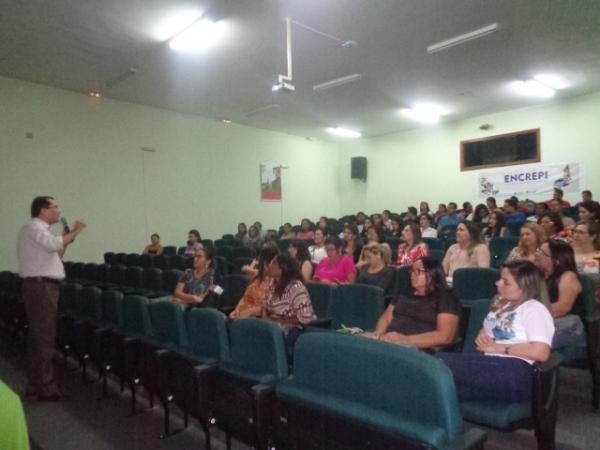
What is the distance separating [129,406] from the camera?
123 inches

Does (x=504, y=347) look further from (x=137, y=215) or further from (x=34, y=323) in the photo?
(x=137, y=215)

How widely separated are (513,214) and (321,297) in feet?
18.3

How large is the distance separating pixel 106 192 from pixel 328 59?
5.30 meters

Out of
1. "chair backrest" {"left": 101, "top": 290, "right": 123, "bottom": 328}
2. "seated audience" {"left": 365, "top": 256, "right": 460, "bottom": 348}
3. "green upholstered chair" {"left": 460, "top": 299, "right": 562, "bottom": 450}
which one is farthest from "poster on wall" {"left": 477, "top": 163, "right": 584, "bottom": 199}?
"chair backrest" {"left": 101, "top": 290, "right": 123, "bottom": 328}

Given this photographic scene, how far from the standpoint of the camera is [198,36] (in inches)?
221

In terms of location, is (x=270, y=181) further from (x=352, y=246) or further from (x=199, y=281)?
(x=199, y=281)

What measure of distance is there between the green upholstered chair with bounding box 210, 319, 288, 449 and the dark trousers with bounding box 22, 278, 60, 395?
6.72 feet

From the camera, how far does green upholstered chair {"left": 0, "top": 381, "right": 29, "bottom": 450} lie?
2.54 feet

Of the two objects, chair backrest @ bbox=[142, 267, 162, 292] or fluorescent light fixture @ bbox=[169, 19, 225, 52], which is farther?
fluorescent light fixture @ bbox=[169, 19, 225, 52]

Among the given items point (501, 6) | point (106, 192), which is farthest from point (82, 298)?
point (501, 6)

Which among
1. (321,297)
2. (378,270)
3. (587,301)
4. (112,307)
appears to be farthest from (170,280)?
(587,301)

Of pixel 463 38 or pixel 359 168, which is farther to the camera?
pixel 359 168

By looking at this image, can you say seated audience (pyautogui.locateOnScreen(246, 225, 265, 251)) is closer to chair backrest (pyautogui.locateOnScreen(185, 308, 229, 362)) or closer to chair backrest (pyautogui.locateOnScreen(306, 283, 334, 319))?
chair backrest (pyautogui.locateOnScreen(306, 283, 334, 319))

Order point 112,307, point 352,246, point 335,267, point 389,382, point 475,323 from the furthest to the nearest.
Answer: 1. point 352,246
2. point 335,267
3. point 112,307
4. point 475,323
5. point 389,382
